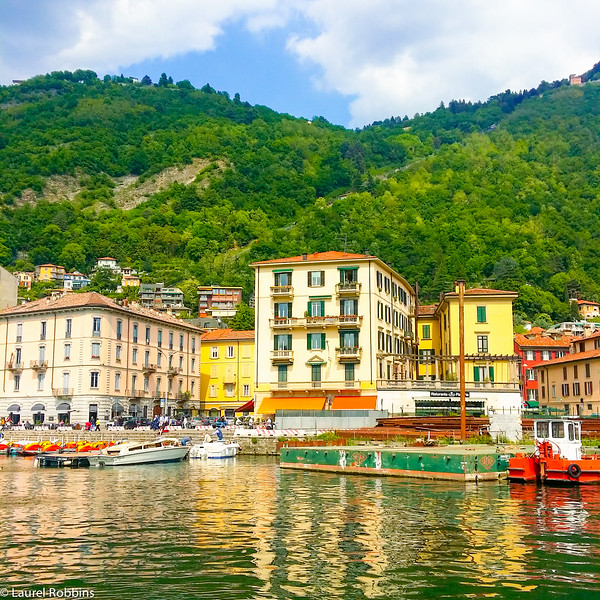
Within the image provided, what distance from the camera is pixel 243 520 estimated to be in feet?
80.3

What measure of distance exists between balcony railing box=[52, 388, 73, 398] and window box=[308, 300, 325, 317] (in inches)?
978

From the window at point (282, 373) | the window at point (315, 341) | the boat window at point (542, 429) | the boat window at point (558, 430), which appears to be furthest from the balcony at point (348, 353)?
the boat window at point (558, 430)

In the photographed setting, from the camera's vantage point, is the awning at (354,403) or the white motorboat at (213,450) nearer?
the white motorboat at (213,450)

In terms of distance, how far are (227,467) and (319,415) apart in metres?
13.3

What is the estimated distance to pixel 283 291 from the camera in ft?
222

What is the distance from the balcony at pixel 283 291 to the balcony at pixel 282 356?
508cm

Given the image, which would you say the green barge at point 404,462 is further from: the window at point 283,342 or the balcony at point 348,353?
the window at point 283,342

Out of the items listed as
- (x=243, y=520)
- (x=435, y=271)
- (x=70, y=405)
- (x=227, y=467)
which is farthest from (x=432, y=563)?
(x=435, y=271)

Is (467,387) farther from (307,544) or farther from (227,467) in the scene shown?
(307,544)

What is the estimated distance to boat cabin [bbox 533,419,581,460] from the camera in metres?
35.3

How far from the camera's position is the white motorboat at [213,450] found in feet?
175

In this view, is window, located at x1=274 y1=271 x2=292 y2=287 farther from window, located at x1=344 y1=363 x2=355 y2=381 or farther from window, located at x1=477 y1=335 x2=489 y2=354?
window, located at x1=477 y1=335 x2=489 y2=354

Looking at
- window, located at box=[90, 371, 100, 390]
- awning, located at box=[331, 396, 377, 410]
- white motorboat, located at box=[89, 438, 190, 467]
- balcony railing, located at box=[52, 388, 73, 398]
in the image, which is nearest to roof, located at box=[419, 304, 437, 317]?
awning, located at box=[331, 396, 377, 410]

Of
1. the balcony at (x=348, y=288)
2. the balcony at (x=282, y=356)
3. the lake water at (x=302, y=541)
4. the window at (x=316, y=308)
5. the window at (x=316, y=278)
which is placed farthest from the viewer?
the window at (x=316, y=278)
